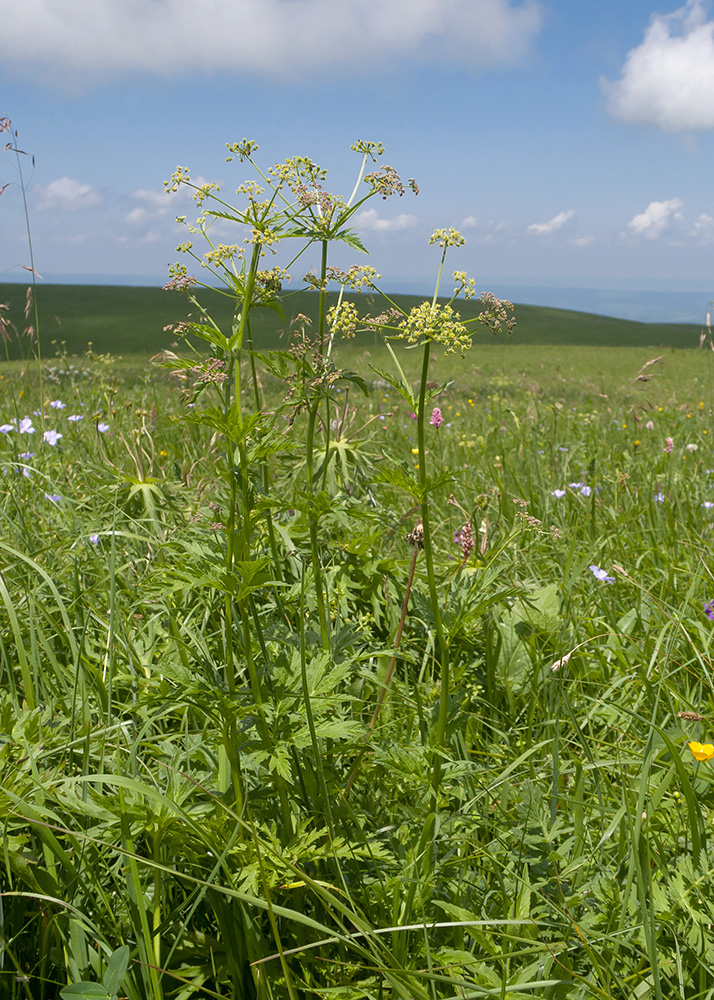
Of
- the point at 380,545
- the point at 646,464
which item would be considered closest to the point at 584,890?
the point at 380,545

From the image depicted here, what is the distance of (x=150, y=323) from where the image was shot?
33.8 m

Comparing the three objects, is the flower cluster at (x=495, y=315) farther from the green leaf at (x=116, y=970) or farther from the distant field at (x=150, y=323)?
the distant field at (x=150, y=323)

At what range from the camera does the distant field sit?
2777cm

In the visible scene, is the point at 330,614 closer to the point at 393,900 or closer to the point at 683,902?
the point at 393,900

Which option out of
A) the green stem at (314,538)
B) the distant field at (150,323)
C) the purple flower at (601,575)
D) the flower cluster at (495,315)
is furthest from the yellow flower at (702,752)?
the distant field at (150,323)

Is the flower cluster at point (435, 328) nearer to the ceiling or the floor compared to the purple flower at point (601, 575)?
nearer to the ceiling

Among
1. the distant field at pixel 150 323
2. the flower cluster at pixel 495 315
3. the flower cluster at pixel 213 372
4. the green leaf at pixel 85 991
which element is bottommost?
the green leaf at pixel 85 991

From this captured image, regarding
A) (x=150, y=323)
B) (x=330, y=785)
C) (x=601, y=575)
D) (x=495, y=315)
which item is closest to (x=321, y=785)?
(x=330, y=785)

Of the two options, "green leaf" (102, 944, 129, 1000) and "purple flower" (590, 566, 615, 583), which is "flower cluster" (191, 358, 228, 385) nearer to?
"green leaf" (102, 944, 129, 1000)

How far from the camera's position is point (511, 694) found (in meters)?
2.19

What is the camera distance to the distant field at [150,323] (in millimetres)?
27766

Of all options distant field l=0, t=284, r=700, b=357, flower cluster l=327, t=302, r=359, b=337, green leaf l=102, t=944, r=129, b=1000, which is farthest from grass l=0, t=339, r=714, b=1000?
distant field l=0, t=284, r=700, b=357

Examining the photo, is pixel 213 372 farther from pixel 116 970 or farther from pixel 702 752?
pixel 702 752

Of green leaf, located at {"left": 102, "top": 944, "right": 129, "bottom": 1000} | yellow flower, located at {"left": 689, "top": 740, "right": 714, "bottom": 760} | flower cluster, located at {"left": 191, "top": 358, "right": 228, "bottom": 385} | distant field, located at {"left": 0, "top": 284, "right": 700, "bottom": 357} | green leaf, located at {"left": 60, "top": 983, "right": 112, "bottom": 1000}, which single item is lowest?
green leaf, located at {"left": 60, "top": 983, "right": 112, "bottom": 1000}
